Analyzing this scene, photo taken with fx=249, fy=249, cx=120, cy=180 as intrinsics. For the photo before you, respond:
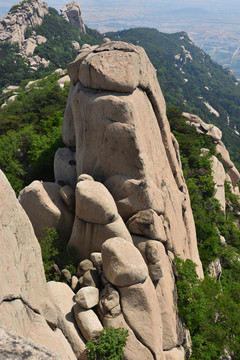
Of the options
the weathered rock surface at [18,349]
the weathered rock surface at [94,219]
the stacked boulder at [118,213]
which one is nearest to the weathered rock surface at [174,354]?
the stacked boulder at [118,213]

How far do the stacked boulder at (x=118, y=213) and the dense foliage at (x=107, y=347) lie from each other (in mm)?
576

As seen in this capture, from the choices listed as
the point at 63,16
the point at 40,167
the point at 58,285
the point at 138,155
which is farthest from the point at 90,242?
the point at 63,16

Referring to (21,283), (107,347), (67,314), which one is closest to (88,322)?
(67,314)

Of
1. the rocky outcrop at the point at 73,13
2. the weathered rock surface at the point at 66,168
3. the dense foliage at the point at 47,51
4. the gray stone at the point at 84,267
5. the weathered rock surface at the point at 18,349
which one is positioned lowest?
the gray stone at the point at 84,267

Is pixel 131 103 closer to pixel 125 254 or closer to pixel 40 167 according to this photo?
pixel 125 254

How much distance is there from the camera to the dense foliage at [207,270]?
14875 mm

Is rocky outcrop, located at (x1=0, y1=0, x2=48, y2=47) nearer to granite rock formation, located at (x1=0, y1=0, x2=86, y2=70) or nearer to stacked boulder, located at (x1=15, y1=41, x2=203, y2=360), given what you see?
granite rock formation, located at (x1=0, y1=0, x2=86, y2=70)

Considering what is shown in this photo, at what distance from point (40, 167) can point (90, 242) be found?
10872mm

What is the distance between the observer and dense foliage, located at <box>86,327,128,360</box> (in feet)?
32.3

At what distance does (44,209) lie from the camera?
15164mm

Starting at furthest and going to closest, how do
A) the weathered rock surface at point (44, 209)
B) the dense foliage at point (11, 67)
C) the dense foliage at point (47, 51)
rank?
the dense foliage at point (47, 51) → the dense foliage at point (11, 67) → the weathered rock surface at point (44, 209)

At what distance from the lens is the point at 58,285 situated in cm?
1225

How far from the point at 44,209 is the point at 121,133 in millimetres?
6526

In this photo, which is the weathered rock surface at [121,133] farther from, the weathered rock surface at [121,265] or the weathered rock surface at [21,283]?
the weathered rock surface at [21,283]
